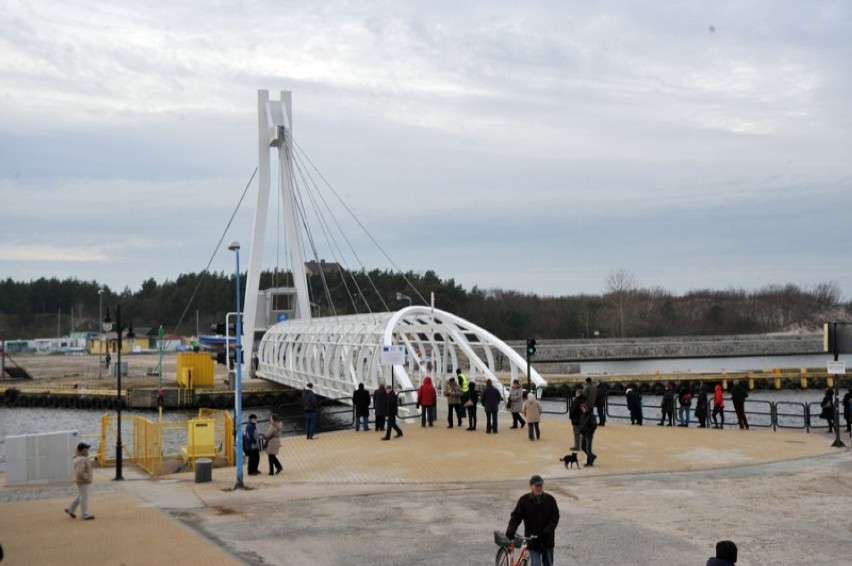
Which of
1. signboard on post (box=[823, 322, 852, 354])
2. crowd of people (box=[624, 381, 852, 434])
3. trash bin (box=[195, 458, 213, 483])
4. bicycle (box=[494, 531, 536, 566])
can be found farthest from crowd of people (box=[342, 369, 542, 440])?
bicycle (box=[494, 531, 536, 566])

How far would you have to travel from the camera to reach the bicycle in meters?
10.6

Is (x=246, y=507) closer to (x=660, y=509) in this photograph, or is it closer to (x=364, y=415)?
(x=660, y=509)

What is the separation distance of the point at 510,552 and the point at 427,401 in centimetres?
1662

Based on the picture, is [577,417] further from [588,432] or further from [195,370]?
[195,370]

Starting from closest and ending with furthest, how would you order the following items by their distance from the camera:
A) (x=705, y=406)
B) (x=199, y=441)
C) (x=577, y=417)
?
(x=577, y=417), (x=199, y=441), (x=705, y=406)

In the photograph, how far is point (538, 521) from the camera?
1083 cm

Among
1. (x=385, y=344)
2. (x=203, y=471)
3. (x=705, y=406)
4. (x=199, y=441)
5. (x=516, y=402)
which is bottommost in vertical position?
(x=203, y=471)

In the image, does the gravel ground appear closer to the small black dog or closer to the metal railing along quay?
the small black dog

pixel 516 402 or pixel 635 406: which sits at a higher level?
pixel 516 402

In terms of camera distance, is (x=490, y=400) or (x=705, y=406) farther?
(x=705, y=406)

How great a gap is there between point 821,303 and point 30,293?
475 feet

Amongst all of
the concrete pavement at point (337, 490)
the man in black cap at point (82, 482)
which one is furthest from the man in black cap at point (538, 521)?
the man in black cap at point (82, 482)

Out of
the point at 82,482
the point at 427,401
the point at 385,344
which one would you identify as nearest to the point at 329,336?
the point at 385,344

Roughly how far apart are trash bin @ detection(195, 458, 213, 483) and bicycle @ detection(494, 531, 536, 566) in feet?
36.2
